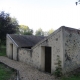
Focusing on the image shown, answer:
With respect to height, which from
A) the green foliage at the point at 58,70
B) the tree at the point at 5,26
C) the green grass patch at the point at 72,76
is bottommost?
the green grass patch at the point at 72,76

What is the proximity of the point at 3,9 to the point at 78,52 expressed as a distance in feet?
77.5

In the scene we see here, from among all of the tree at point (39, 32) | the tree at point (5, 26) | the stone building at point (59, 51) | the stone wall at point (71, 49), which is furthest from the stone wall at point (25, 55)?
the tree at point (39, 32)

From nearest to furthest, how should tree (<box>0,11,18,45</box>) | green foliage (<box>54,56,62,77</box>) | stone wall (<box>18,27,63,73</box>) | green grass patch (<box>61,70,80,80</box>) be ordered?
green grass patch (<box>61,70,80,80</box>) → green foliage (<box>54,56,62,77</box>) → stone wall (<box>18,27,63,73</box>) → tree (<box>0,11,18,45</box>)

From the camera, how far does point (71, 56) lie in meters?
11.4

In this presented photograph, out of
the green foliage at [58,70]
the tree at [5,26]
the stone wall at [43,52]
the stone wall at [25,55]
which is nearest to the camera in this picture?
the green foliage at [58,70]

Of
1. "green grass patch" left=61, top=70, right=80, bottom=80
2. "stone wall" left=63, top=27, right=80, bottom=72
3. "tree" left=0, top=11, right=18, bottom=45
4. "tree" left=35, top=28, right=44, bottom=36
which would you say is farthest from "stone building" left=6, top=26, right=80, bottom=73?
"tree" left=35, top=28, right=44, bottom=36

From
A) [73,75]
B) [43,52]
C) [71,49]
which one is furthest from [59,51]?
[43,52]

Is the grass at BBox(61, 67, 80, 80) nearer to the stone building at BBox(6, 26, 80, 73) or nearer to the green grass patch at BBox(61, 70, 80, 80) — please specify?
the green grass patch at BBox(61, 70, 80, 80)

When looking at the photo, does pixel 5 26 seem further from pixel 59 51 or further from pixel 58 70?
pixel 58 70

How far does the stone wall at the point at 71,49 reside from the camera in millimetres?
10828

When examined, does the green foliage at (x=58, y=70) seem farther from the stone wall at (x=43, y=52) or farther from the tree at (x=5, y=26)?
the tree at (x=5, y=26)

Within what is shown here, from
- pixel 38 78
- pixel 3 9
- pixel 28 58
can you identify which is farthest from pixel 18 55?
pixel 3 9

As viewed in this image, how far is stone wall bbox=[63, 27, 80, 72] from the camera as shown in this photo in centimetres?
1083

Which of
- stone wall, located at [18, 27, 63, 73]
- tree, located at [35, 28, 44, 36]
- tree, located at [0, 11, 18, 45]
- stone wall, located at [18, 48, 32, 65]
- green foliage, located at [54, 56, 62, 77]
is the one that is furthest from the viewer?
tree, located at [35, 28, 44, 36]
